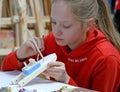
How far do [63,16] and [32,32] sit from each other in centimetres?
136

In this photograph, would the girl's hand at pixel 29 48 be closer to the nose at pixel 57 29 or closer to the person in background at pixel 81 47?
the person in background at pixel 81 47

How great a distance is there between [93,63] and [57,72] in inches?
6.5

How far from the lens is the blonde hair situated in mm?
1075

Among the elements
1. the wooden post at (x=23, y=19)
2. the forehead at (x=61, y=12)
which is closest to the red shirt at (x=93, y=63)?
the forehead at (x=61, y=12)

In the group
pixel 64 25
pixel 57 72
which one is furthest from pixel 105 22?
pixel 57 72

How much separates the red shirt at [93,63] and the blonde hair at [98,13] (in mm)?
69

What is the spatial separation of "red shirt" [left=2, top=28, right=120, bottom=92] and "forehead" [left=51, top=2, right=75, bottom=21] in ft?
0.42

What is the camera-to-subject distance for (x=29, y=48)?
1174 mm

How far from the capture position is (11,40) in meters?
2.27

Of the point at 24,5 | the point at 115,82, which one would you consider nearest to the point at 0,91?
the point at 115,82

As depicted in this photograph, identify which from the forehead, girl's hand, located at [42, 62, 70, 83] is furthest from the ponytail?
girl's hand, located at [42, 62, 70, 83]

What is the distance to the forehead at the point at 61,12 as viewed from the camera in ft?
3.38

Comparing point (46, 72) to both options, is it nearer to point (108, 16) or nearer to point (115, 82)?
point (115, 82)

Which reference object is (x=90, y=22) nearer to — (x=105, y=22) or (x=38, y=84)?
(x=105, y=22)
